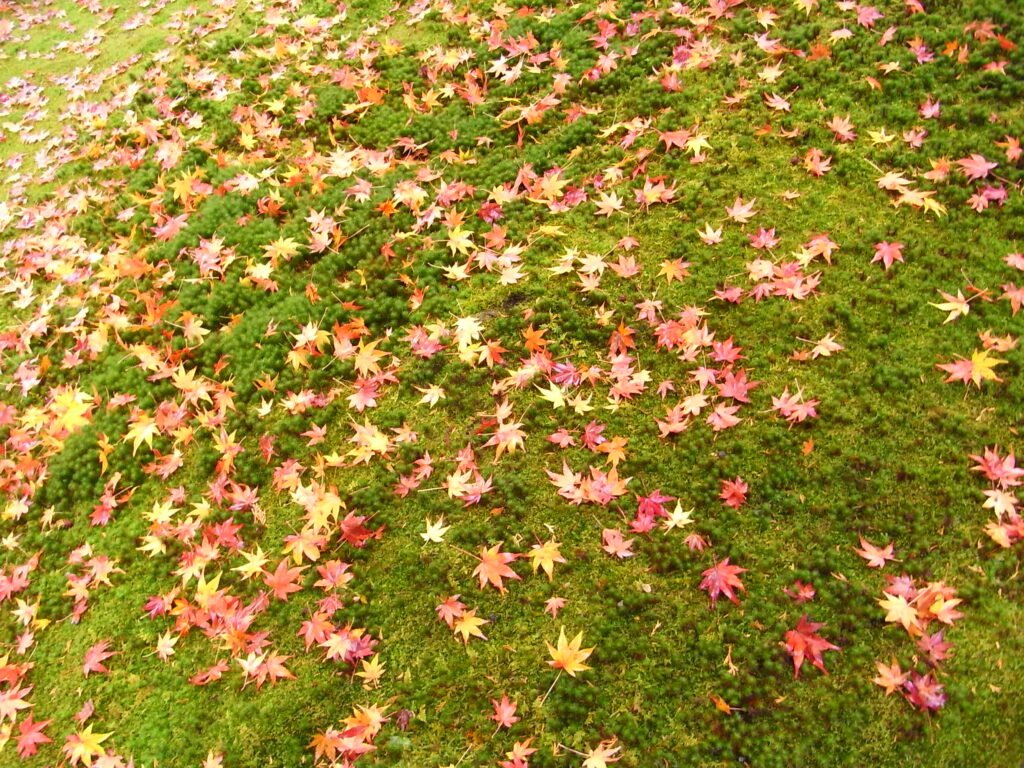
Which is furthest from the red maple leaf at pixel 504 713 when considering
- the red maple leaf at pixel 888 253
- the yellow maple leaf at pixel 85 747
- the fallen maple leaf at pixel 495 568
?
the red maple leaf at pixel 888 253

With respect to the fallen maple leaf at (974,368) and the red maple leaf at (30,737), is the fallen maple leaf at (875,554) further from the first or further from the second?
the red maple leaf at (30,737)

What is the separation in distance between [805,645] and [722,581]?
424mm

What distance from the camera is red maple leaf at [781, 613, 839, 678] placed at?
278 cm

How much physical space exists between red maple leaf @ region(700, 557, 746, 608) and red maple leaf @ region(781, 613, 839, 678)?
27 cm

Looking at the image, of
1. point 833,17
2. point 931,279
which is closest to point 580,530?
point 931,279

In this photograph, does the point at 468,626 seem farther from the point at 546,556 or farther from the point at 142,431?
the point at 142,431

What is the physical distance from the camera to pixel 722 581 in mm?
3029

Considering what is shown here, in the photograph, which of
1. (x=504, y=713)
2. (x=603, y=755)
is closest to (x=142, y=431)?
(x=504, y=713)

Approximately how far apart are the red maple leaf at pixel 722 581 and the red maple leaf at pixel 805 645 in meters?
A: 0.27

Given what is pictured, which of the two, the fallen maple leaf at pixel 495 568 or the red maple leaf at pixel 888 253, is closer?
the fallen maple leaf at pixel 495 568

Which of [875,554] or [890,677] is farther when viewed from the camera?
[875,554]

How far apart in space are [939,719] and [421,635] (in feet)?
7.51

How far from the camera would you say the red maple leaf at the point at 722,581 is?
3.01 m

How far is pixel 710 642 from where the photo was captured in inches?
115
